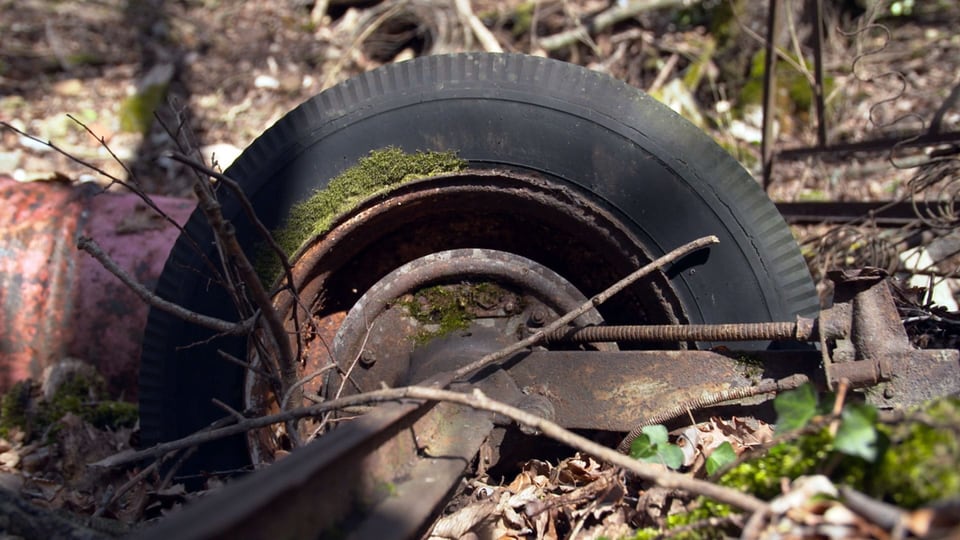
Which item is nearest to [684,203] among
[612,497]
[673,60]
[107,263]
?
[612,497]

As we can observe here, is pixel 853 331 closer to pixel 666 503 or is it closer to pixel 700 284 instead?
pixel 700 284

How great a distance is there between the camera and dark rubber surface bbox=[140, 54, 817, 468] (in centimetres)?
192

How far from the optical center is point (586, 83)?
200 centimetres

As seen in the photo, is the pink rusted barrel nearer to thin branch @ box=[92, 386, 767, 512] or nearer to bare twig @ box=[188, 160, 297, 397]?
thin branch @ box=[92, 386, 767, 512]

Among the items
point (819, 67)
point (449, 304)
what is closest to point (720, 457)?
point (449, 304)

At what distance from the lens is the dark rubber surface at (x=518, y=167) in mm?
1919

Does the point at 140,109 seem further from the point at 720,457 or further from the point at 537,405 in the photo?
the point at 720,457

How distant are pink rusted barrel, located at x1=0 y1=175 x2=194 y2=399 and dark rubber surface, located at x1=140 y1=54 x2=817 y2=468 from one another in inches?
32.7

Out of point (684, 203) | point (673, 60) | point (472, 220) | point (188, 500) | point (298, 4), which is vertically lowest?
point (188, 500)

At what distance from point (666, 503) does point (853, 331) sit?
1.77 feet

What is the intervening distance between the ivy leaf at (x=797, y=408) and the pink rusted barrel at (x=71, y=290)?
229 centimetres

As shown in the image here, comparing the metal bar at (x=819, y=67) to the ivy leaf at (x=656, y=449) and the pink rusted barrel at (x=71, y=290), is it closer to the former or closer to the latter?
the ivy leaf at (x=656, y=449)

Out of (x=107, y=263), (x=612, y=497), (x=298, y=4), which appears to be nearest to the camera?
(x=612, y=497)

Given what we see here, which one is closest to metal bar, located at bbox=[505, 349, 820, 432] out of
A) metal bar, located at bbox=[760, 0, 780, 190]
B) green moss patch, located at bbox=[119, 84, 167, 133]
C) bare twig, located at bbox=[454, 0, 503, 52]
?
metal bar, located at bbox=[760, 0, 780, 190]
